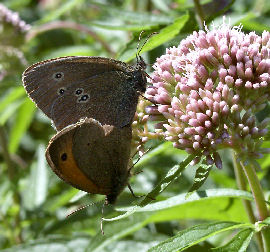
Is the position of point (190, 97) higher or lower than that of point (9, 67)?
lower

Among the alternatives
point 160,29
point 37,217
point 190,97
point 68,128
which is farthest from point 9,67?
point 190,97

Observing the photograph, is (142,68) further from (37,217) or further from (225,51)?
(37,217)

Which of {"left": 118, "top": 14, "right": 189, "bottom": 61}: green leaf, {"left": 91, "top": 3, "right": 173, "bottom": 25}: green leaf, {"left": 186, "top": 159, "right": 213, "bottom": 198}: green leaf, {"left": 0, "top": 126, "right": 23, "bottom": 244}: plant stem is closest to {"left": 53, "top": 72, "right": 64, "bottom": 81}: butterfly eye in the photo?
{"left": 118, "top": 14, "right": 189, "bottom": 61}: green leaf

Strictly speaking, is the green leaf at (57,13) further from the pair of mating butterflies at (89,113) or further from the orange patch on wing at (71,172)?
the orange patch on wing at (71,172)

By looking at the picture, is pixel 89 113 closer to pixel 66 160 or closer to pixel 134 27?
pixel 66 160

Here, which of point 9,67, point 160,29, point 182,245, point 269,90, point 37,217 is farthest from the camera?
point 9,67

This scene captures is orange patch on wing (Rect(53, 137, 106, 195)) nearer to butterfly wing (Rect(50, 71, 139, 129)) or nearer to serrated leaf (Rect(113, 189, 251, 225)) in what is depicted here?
butterfly wing (Rect(50, 71, 139, 129))
